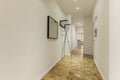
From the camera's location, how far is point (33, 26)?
221 cm

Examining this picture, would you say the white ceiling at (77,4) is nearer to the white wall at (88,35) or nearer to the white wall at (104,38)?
the white wall at (104,38)

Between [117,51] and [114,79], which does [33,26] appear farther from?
[114,79]

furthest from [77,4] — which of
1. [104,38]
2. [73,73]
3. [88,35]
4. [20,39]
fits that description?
[20,39]

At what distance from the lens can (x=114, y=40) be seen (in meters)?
1.92

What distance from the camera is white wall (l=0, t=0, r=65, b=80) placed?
1378mm

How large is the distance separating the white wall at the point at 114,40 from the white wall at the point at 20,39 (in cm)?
164

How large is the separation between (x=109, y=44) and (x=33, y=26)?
5.41 ft

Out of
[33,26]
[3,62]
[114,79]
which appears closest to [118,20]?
[114,79]

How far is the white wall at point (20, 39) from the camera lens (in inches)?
54.2

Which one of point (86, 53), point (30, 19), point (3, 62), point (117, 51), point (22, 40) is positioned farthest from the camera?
point (86, 53)

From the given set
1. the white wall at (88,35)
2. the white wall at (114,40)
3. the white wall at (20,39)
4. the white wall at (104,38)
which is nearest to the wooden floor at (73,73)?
the white wall at (104,38)

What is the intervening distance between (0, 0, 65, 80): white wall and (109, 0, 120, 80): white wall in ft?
5.37

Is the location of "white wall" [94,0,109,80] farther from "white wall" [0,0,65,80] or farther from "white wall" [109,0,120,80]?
"white wall" [0,0,65,80]

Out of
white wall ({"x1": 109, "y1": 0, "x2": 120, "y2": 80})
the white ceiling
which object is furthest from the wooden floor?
the white ceiling
